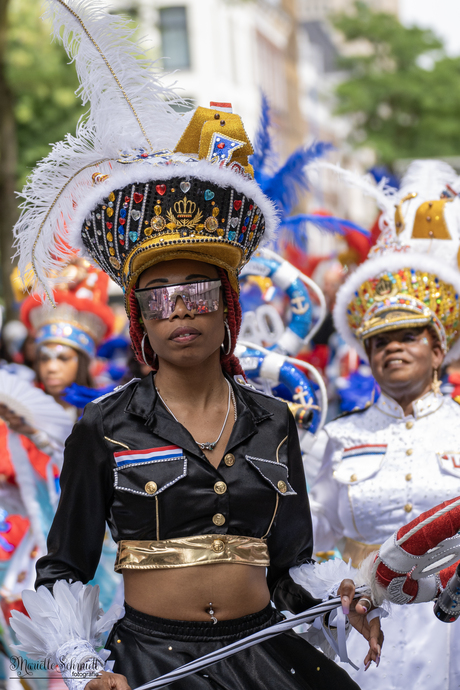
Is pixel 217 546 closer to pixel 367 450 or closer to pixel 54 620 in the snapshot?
pixel 54 620

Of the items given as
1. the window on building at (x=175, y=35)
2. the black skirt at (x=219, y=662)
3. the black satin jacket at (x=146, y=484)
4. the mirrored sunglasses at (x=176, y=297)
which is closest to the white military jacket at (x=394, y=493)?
the black skirt at (x=219, y=662)

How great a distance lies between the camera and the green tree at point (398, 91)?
28.2 metres

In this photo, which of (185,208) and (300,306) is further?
(300,306)

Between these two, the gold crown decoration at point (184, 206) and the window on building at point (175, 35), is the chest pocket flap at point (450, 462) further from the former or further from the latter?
the window on building at point (175, 35)

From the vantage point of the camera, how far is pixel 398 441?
13.9ft

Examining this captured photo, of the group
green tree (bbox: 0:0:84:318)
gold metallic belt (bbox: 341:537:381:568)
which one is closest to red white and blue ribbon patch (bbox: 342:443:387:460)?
gold metallic belt (bbox: 341:537:381:568)

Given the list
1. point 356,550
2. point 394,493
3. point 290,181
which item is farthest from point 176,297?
point 290,181

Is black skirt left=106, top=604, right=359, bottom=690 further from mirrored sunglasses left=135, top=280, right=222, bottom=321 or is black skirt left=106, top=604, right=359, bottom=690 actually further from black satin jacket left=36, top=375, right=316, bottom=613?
mirrored sunglasses left=135, top=280, right=222, bottom=321

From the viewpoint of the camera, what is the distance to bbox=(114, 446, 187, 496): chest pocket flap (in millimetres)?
2658

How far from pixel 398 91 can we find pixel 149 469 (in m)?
27.7

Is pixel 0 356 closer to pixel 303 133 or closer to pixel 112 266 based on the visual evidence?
pixel 112 266

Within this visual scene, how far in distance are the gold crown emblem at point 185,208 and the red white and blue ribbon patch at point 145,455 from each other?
26.7 inches

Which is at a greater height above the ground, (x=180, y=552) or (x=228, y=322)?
(x=228, y=322)

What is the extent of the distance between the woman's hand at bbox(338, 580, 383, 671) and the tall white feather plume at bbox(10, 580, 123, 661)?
2.40ft
